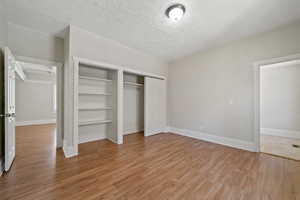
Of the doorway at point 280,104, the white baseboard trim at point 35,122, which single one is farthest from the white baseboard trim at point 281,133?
the white baseboard trim at point 35,122

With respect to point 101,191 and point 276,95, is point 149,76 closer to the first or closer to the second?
point 101,191

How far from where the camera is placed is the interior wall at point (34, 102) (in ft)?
18.8

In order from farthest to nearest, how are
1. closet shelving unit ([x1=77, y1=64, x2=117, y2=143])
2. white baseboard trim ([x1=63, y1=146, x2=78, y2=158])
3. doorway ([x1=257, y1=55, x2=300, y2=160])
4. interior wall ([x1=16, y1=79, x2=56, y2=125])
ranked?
interior wall ([x1=16, y1=79, x2=56, y2=125]), doorway ([x1=257, y1=55, x2=300, y2=160]), closet shelving unit ([x1=77, y1=64, x2=117, y2=143]), white baseboard trim ([x1=63, y1=146, x2=78, y2=158])

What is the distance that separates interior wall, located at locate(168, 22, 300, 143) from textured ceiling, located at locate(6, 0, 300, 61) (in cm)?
30

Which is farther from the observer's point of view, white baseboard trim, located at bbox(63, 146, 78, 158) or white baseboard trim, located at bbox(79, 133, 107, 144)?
white baseboard trim, located at bbox(79, 133, 107, 144)

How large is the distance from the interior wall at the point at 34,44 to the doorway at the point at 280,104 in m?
5.58

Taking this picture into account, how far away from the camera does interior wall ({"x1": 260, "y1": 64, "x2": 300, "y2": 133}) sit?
3789mm

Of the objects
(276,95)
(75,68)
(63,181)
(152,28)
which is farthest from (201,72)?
(63,181)

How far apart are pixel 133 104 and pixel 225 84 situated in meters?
2.95

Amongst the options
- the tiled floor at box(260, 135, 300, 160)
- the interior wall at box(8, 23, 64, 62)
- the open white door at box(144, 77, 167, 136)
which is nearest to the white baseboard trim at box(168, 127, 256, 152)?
the tiled floor at box(260, 135, 300, 160)

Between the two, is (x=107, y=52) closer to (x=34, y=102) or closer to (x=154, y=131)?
(x=154, y=131)

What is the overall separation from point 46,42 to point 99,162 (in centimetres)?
306

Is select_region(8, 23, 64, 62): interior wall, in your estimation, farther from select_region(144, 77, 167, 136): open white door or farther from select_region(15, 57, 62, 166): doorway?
select_region(144, 77, 167, 136): open white door

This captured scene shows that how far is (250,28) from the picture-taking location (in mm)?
2674
